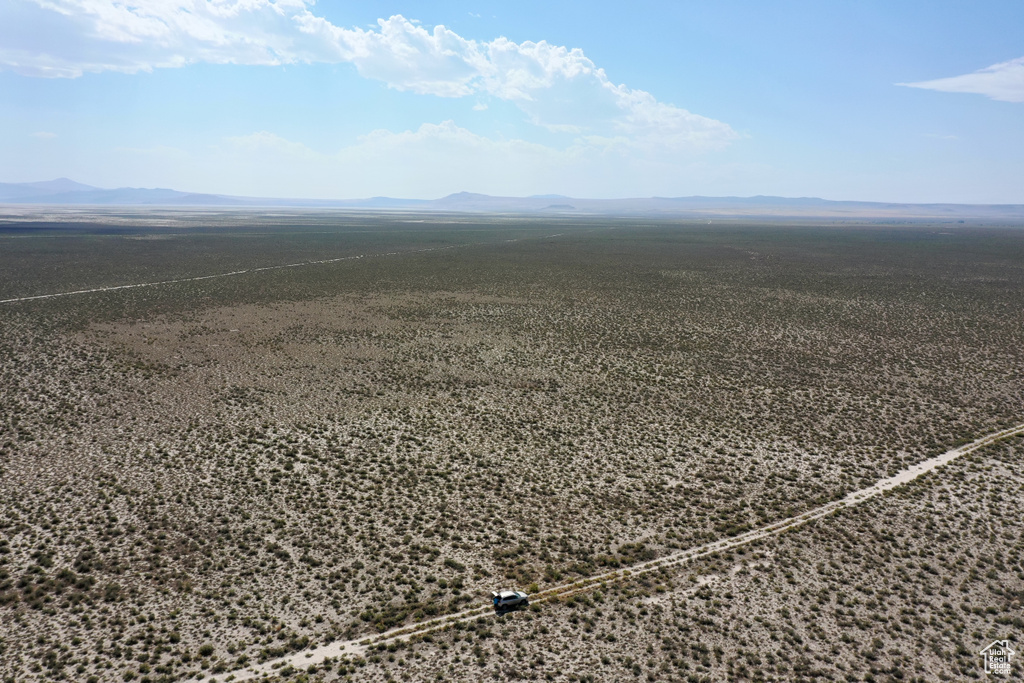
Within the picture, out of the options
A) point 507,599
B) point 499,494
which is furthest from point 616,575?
point 499,494

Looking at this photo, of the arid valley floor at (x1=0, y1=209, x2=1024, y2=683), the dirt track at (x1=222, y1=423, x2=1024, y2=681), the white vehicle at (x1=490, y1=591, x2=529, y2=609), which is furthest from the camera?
the white vehicle at (x1=490, y1=591, x2=529, y2=609)

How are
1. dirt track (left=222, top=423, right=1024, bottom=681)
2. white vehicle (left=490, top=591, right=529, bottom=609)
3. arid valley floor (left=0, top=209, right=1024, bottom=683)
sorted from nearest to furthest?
dirt track (left=222, top=423, right=1024, bottom=681) → arid valley floor (left=0, top=209, right=1024, bottom=683) → white vehicle (left=490, top=591, right=529, bottom=609)

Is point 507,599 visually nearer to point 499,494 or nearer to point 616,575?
point 616,575

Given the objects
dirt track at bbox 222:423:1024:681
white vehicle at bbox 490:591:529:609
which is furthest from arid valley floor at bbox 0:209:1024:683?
white vehicle at bbox 490:591:529:609

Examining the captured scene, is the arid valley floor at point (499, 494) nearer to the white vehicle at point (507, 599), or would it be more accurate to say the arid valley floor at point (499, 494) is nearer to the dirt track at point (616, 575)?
the dirt track at point (616, 575)

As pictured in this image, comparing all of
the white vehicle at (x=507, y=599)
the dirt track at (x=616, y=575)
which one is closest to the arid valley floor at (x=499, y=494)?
the dirt track at (x=616, y=575)

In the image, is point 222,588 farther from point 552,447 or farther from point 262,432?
point 552,447

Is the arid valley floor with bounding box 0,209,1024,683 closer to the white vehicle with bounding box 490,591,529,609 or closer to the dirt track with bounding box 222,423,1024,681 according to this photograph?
the dirt track with bounding box 222,423,1024,681

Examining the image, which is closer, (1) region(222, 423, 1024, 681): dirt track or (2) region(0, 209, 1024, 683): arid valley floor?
(1) region(222, 423, 1024, 681): dirt track
